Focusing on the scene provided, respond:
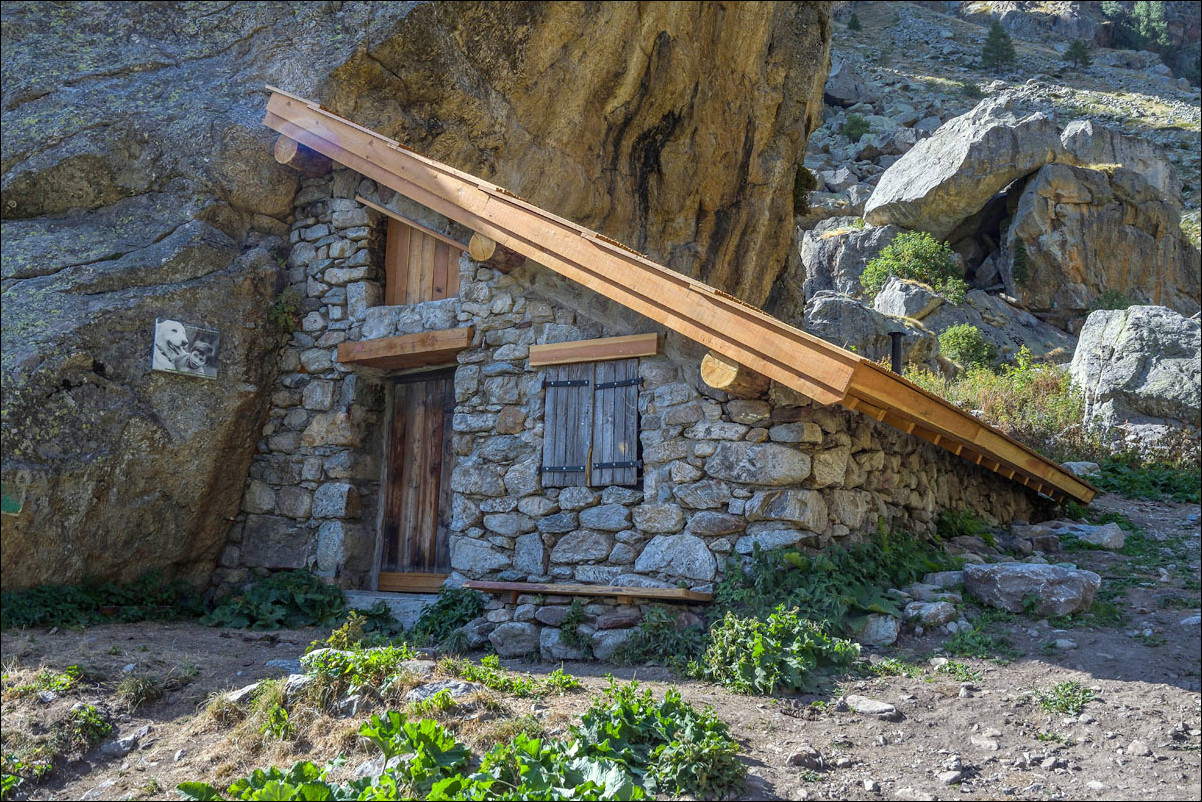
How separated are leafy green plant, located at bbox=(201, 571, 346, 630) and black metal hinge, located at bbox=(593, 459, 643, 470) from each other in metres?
2.36

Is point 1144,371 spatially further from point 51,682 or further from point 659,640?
point 51,682

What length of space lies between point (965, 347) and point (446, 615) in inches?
557

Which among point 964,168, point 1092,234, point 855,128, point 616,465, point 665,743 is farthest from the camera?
point 855,128

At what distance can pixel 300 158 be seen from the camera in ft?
25.3

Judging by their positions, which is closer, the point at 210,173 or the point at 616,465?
the point at 616,465

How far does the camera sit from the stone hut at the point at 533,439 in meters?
5.56

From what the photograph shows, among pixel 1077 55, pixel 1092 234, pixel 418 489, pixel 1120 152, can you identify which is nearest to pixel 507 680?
pixel 418 489

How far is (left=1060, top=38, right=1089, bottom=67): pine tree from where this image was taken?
40219 millimetres

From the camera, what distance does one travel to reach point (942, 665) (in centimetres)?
472

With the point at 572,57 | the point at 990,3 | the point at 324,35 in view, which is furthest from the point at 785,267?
the point at 990,3

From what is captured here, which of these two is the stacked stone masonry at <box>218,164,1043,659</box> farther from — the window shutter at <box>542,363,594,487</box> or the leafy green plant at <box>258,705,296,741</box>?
the leafy green plant at <box>258,705,296,741</box>

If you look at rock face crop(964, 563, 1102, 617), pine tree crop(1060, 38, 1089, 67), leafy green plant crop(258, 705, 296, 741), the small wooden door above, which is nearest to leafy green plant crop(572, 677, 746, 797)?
leafy green plant crop(258, 705, 296, 741)

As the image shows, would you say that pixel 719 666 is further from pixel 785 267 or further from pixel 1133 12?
pixel 1133 12

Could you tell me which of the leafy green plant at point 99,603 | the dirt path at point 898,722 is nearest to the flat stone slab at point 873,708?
the dirt path at point 898,722
